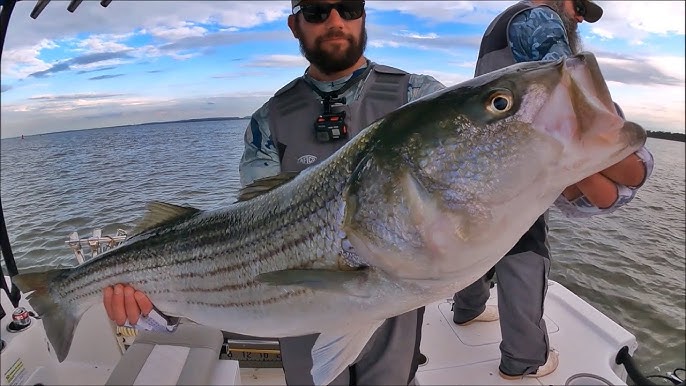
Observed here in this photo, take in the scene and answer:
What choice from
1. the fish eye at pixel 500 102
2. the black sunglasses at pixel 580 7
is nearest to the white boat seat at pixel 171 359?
the fish eye at pixel 500 102

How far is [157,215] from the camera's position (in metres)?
2.16

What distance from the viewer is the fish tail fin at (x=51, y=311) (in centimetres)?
236

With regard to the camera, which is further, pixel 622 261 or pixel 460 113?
pixel 622 261

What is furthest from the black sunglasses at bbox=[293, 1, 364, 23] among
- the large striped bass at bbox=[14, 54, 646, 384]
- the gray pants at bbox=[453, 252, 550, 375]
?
the gray pants at bbox=[453, 252, 550, 375]

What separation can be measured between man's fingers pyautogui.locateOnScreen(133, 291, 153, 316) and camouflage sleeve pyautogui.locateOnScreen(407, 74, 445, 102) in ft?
5.33

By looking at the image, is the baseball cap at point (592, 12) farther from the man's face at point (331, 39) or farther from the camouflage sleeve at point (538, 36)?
the man's face at point (331, 39)

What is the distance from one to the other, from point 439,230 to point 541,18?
2202 mm

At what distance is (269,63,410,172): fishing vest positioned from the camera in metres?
2.34

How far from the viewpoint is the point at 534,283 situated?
3221mm

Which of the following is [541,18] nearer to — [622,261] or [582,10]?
[582,10]

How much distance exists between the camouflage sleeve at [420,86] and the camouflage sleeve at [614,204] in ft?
2.84

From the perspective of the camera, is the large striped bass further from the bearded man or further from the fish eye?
the bearded man

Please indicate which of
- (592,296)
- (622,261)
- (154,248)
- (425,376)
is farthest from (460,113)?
(622,261)

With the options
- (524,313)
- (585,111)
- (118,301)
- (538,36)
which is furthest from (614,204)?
(118,301)
